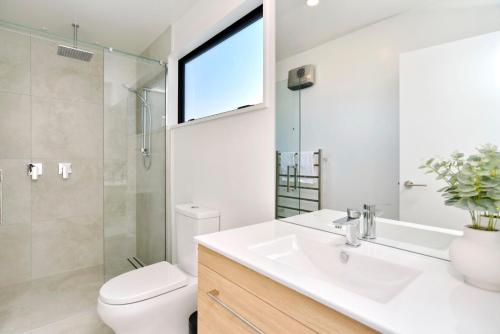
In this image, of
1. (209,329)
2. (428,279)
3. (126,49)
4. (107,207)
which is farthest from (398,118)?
(126,49)

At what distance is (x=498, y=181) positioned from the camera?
66cm

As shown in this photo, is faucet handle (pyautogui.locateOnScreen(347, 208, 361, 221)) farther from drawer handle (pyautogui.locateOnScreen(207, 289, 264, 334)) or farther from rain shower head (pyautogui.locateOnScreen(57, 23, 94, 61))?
rain shower head (pyautogui.locateOnScreen(57, 23, 94, 61))

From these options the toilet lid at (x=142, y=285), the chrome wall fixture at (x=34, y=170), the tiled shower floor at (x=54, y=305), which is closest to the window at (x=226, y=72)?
the toilet lid at (x=142, y=285)

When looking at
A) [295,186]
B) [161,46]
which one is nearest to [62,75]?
[161,46]

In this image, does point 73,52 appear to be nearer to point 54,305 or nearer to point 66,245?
point 66,245

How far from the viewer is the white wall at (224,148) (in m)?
1.45

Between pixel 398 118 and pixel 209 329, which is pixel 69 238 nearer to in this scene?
pixel 209 329

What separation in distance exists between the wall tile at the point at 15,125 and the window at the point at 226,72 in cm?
142

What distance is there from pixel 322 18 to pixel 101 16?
1947mm

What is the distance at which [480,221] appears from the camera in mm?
743

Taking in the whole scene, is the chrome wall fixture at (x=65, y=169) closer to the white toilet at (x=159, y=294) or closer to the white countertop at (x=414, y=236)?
the white toilet at (x=159, y=294)

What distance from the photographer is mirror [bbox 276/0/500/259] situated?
843 millimetres

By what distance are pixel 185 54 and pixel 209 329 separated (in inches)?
84.4

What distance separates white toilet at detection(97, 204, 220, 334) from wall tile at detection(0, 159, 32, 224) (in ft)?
5.11
